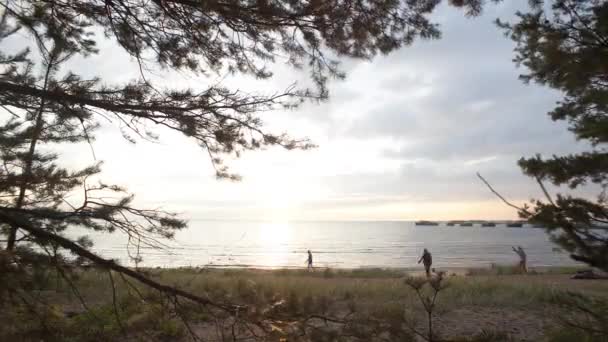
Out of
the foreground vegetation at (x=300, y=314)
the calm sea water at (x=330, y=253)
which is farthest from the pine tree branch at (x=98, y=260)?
the calm sea water at (x=330, y=253)

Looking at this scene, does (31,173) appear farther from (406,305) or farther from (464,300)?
(464,300)

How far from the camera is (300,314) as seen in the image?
133 inches

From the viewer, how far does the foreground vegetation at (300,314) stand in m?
3.26

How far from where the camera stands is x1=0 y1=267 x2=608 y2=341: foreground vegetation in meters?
3.26

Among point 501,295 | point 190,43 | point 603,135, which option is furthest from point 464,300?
point 190,43

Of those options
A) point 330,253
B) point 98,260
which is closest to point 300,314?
point 98,260

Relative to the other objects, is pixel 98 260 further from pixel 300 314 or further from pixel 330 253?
pixel 330 253

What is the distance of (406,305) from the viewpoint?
29.4 feet

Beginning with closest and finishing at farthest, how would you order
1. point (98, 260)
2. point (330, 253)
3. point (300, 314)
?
1. point (300, 314)
2. point (98, 260)
3. point (330, 253)

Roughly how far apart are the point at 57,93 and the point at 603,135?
15.0 ft

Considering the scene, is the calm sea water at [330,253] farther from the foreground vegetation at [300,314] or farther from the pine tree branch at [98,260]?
the foreground vegetation at [300,314]

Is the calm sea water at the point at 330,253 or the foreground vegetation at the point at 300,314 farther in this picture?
the calm sea water at the point at 330,253

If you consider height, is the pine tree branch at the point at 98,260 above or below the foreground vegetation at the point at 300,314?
above

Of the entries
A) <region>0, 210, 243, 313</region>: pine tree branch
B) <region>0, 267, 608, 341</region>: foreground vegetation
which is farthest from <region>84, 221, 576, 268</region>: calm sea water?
<region>0, 267, 608, 341</region>: foreground vegetation
